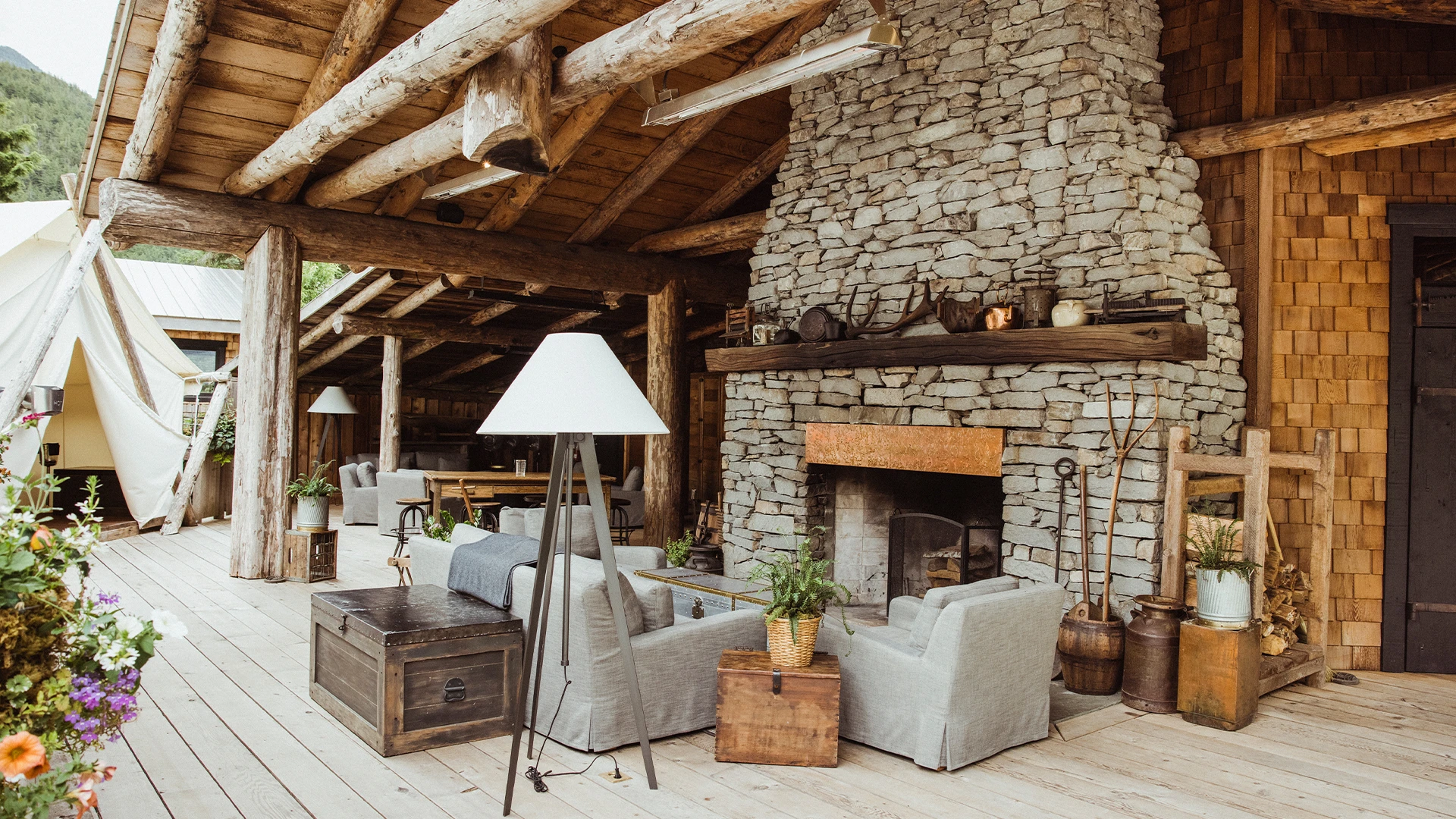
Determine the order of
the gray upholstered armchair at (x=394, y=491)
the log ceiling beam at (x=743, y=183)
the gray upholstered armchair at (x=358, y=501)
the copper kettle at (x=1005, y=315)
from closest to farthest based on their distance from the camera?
the copper kettle at (x=1005, y=315), the log ceiling beam at (x=743, y=183), the gray upholstered armchair at (x=394, y=491), the gray upholstered armchair at (x=358, y=501)

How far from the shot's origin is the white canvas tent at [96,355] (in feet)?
23.7

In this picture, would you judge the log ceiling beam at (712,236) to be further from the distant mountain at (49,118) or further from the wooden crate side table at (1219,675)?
the distant mountain at (49,118)

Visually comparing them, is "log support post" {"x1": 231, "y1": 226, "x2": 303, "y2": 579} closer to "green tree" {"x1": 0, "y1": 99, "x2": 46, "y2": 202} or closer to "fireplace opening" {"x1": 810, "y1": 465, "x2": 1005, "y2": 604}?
"fireplace opening" {"x1": 810, "y1": 465, "x2": 1005, "y2": 604}

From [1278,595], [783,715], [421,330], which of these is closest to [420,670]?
[783,715]

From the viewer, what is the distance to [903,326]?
227 inches

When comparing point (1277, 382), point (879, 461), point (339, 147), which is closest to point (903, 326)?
point (879, 461)

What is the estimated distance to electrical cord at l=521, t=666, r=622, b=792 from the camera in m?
→ 3.18

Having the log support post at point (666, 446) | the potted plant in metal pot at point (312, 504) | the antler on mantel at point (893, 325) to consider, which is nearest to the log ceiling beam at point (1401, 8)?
the antler on mantel at point (893, 325)

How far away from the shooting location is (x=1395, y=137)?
4.70 m

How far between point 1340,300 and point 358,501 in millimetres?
9874

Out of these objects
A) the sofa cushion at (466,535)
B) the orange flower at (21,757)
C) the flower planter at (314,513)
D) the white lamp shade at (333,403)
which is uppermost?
the white lamp shade at (333,403)

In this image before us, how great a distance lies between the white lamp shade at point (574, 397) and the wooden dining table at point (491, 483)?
6.28 metres

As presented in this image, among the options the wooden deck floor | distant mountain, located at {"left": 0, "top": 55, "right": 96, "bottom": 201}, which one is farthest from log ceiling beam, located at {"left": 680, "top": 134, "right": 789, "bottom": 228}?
distant mountain, located at {"left": 0, "top": 55, "right": 96, "bottom": 201}

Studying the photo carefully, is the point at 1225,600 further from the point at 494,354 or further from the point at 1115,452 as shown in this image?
the point at 494,354
